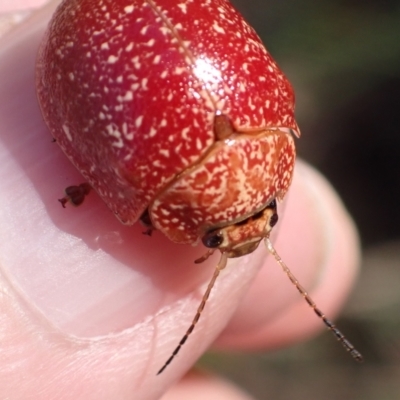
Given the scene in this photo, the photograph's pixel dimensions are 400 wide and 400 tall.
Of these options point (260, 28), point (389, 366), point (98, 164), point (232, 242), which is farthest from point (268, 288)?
point (260, 28)

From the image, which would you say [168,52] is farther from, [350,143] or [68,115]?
[350,143]

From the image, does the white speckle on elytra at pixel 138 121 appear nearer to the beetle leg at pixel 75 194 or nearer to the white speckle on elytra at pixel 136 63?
the white speckle on elytra at pixel 136 63

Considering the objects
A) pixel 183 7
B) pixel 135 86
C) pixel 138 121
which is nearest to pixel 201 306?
pixel 138 121

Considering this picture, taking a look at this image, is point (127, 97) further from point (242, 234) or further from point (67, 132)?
point (242, 234)

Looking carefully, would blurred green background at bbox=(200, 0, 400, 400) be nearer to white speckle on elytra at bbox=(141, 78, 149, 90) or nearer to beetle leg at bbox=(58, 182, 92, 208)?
beetle leg at bbox=(58, 182, 92, 208)

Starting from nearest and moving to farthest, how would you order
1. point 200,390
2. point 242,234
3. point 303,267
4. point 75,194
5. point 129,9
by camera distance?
point 129,9
point 242,234
point 75,194
point 303,267
point 200,390

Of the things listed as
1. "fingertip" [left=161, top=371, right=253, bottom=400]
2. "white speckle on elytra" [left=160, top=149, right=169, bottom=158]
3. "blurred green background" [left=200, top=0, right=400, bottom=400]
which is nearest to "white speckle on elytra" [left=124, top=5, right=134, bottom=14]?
"white speckle on elytra" [left=160, top=149, right=169, bottom=158]

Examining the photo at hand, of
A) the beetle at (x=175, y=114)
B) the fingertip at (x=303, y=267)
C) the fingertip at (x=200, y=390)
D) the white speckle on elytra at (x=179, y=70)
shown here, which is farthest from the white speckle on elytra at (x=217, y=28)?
the fingertip at (x=200, y=390)
